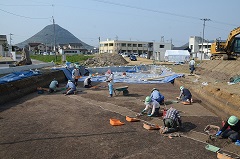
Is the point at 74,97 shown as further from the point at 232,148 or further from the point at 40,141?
the point at 232,148

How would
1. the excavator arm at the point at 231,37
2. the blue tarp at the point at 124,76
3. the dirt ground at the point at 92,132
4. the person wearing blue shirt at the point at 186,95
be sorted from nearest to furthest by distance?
the dirt ground at the point at 92,132 < the person wearing blue shirt at the point at 186,95 < the blue tarp at the point at 124,76 < the excavator arm at the point at 231,37

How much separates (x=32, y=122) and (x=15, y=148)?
2.24 meters

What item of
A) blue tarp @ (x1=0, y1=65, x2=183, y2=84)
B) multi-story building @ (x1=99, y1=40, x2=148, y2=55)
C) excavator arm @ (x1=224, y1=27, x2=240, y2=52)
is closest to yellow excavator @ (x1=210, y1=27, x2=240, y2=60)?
excavator arm @ (x1=224, y1=27, x2=240, y2=52)

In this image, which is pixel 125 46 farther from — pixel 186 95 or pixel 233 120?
pixel 233 120

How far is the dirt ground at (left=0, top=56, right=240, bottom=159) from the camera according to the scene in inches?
225

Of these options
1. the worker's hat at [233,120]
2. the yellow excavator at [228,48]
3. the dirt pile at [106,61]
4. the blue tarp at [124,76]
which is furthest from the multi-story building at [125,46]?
the worker's hat at [233,120]

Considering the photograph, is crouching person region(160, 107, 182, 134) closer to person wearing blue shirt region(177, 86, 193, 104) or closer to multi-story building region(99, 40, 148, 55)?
person wearing blue shirt region(177, 86, 193, 104)

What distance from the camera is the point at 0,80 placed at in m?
11.8

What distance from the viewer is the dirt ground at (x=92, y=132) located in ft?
18.8

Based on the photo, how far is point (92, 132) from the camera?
716cm

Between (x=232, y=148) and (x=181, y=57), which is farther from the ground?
(x=181, y=57)

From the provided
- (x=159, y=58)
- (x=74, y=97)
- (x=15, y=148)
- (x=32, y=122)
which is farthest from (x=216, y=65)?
(x=159, y=58)

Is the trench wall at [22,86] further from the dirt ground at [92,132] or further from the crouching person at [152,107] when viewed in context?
the crouching person at [152,107]

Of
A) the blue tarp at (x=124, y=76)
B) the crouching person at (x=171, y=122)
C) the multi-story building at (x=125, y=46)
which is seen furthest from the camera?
the multi-story building at (x=125, y=46)
